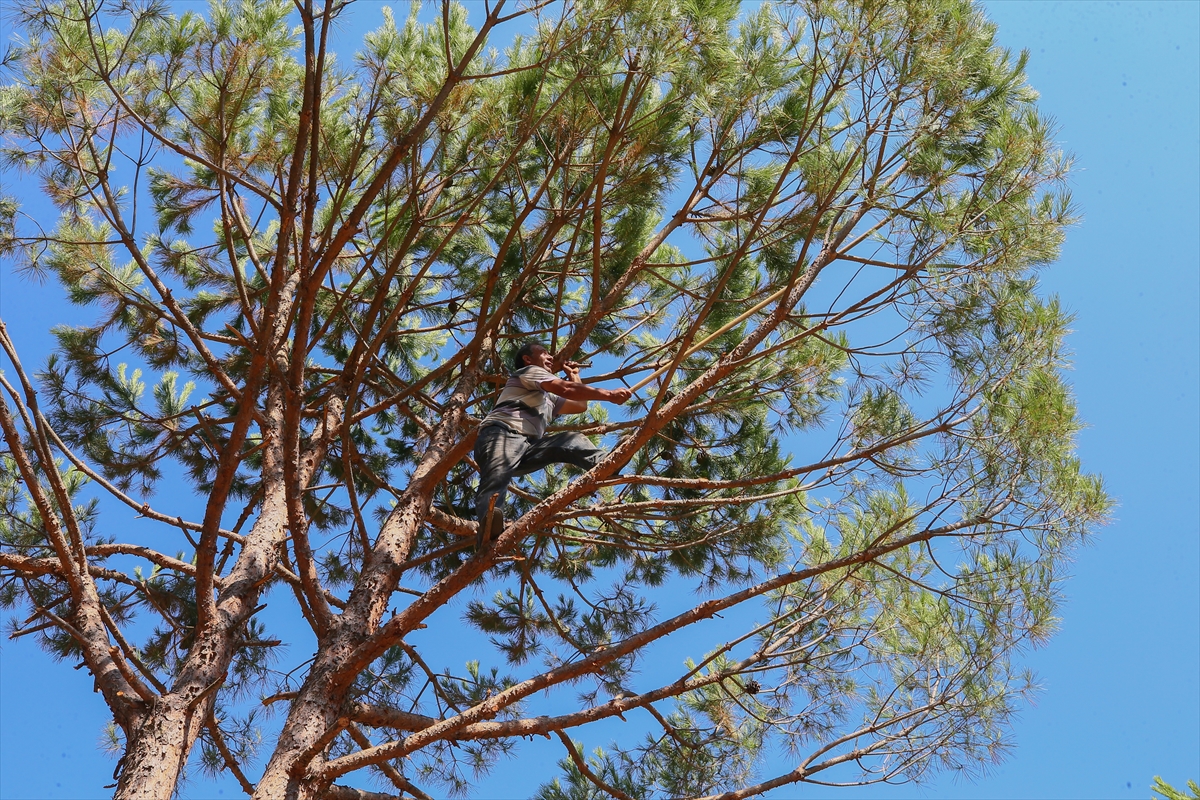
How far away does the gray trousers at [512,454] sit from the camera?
3.77 meters

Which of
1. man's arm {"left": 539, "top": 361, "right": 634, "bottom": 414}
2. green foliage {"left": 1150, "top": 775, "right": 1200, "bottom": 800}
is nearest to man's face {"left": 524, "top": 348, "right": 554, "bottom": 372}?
man's arm {"left": 539, "top": 361, "right": 634, "bottom": 414}

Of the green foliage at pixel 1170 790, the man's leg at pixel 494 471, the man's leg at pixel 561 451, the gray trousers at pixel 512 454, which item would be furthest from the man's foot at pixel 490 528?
the green foliage at pixel 1170 790

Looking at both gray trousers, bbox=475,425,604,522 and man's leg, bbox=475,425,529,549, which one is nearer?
man's leg, bbox=475,425,529,549

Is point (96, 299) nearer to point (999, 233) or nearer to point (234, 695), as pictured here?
point (234, 695)

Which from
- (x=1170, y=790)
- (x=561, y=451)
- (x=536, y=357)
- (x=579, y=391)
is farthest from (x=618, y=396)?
(x=1170, y=790)

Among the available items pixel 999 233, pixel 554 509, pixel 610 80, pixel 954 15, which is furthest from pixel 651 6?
pixel 554 509

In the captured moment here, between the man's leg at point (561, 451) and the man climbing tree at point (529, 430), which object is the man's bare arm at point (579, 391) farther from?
the man's leg at point (561, 451)

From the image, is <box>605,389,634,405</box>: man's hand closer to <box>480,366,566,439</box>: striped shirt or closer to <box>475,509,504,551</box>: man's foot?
<box>480,366,566,439</box>: striped shirt

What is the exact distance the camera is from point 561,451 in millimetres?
4027

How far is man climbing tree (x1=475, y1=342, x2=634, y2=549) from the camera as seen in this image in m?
3.80

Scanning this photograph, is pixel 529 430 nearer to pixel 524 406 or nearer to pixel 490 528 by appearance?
pixel 524 406

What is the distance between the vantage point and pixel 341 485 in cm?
565

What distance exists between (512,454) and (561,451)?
226 mm

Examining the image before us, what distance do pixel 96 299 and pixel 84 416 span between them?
2.26ft
